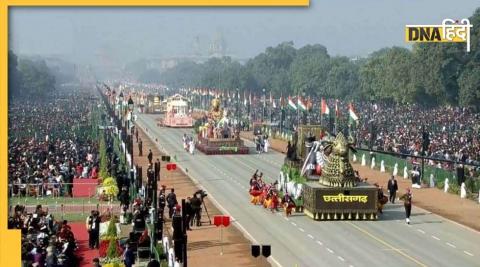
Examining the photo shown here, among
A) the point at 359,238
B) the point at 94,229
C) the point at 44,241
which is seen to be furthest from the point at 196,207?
the point at 44,241

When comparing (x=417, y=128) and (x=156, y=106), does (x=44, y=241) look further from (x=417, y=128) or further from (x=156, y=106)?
(x=156, y=106)

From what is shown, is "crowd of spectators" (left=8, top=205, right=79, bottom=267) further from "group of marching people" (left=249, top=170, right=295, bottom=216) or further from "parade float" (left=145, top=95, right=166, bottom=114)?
"parade float" (left=145, top=95, right=166, bottom=114)

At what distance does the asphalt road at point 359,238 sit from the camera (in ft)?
83.8

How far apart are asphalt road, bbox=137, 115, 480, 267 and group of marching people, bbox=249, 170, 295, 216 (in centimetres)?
37

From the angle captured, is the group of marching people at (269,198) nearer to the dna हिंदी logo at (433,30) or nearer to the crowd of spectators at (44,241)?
the crowd of spectators at (44,241)

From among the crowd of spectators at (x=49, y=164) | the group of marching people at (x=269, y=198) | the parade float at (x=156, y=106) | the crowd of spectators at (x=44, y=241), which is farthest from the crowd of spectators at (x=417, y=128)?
the crowd of spectators at (x=44, y=241)

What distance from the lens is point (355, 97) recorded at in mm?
128625

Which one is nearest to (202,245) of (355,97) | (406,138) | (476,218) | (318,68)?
(476,218)

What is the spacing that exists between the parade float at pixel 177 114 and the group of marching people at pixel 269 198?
55.2m

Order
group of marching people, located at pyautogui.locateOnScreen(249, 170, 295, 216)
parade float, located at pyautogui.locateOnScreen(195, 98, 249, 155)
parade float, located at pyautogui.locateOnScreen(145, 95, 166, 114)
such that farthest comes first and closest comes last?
parade float, located at pyautogui.locateOnScreen(145, 95, 166, 114) → parade float, located at pyautogui.locateOnScreen(195, 98, 249, 155) → group of marching people, located at pyautogui.locateOnScreen(249, 170, 295, 216)

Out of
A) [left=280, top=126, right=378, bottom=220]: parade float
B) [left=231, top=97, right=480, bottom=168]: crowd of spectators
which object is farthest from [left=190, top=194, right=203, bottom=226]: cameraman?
[left=231, top=97, right=480, bottom=168]: crowd of spectators

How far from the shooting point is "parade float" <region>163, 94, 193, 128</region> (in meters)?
92.6

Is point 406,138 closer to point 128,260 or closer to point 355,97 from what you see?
point 128,260

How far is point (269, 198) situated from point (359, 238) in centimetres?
676
